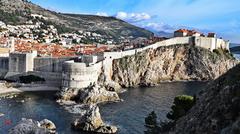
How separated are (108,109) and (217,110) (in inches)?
1595

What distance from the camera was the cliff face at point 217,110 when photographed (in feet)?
63.7

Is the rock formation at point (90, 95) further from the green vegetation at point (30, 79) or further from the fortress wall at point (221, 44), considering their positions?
the fortress wall at point (221, 44)

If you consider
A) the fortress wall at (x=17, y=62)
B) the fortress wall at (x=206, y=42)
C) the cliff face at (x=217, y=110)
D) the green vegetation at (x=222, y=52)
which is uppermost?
the fortress wall at (x=206, y=42)

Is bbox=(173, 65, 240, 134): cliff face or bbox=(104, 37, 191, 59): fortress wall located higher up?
bbox=(104, 37, 191, 59): fortress wall

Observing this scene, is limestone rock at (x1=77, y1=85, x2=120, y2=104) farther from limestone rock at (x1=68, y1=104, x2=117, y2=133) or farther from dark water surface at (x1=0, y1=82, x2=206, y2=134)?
limestone rock at (x1=68, y1=104, x2=117, y2=133)

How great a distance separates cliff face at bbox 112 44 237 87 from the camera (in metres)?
87.9

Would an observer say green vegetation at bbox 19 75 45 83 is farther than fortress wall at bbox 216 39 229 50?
No

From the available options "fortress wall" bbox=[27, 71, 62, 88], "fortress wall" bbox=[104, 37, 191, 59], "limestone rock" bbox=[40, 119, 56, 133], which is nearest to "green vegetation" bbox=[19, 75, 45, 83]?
"fortress wall" bbox=[27, 71, 62, 88]

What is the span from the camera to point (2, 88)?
72625 millimetres

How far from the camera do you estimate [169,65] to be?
99875mm

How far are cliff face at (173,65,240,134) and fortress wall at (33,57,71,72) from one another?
57.1 metres

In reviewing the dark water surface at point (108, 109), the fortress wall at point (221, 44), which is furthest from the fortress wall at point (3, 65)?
the fortress wall at point (221, 44)

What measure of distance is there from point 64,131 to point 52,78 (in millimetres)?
31235

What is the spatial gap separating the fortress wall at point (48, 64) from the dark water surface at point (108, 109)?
767 centimetres
